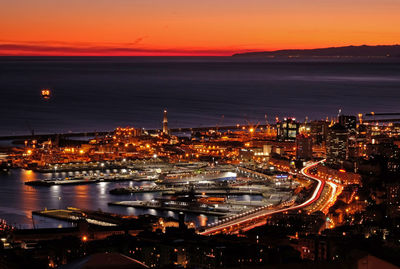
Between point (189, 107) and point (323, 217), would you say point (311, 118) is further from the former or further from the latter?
point (323, 217)

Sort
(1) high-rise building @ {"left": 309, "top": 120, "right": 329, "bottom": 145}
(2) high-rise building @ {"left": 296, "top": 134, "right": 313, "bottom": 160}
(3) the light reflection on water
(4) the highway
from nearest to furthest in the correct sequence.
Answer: (4) the highway < (3) the light reflection on water < (2) high-rise building @ {"left": 296, "top": 134, "right": 313, "bottom": 160} < (1) high-rise building @ {"left": 309, "top": 120, "right": 329, "bottom": 145}

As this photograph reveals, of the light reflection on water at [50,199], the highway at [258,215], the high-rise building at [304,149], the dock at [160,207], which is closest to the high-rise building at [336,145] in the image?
the high-rise building at [304,149]

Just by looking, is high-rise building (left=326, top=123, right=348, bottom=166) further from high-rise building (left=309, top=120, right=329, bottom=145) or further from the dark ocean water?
the dark ocean water

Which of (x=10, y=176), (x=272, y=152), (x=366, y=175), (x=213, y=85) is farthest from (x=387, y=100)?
(x=10, y=176)

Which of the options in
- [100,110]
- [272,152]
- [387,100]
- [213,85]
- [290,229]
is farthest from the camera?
[213,85]

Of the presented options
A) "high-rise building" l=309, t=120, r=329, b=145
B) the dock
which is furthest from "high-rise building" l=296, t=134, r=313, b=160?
the dock

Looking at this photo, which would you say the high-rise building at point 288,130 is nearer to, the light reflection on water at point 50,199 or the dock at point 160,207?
the light reflection on water at point 50,199
